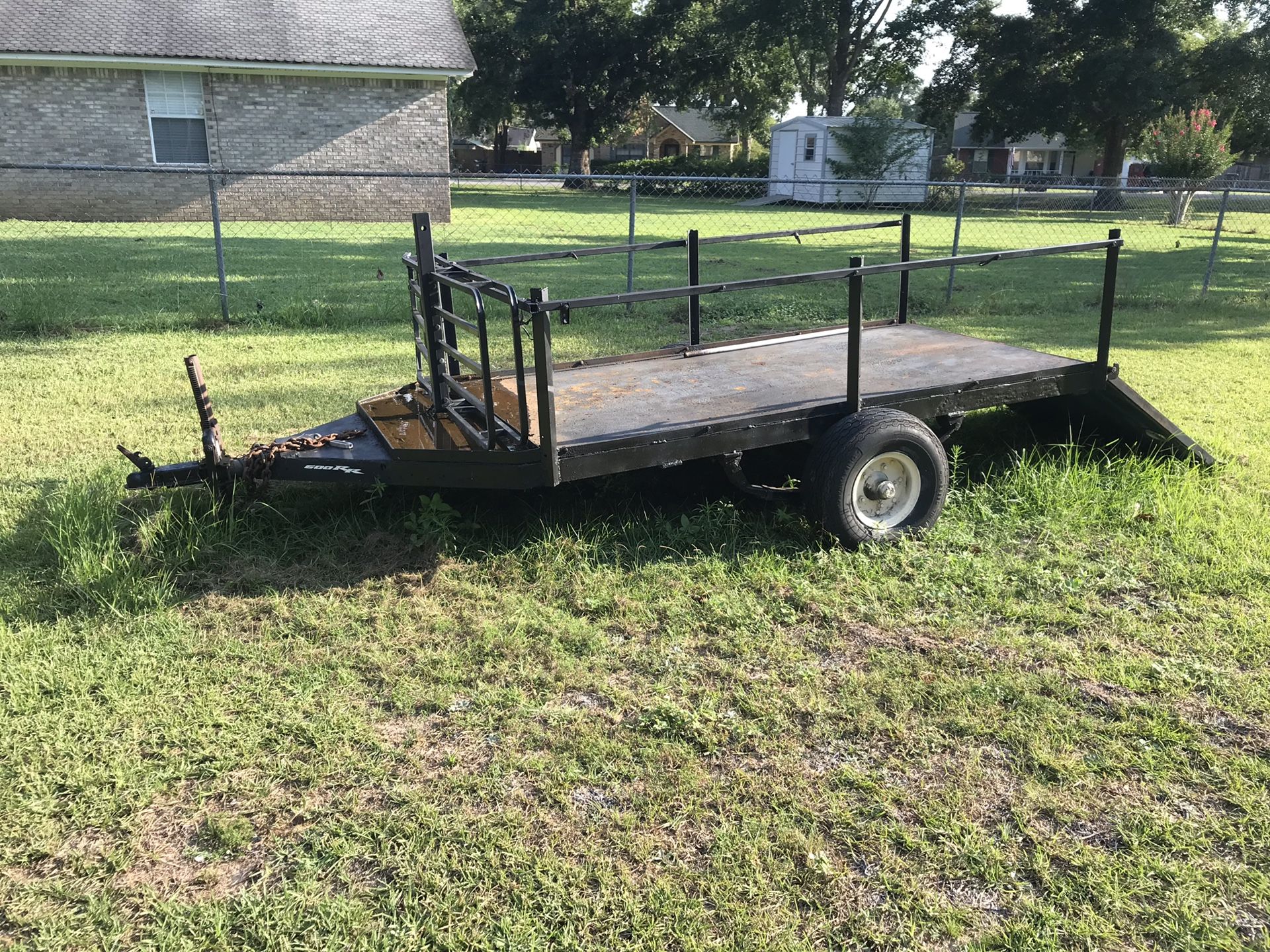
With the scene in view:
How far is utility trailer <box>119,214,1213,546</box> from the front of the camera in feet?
13.6

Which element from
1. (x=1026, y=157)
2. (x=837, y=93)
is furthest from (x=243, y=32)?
(x=1026, y=157)

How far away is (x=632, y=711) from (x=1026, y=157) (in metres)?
70.5

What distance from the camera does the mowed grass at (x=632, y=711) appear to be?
8.26 ft

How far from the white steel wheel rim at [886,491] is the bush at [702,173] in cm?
2781

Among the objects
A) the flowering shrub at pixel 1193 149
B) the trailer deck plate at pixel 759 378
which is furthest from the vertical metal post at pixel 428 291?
the flowering shrub at pixel 1193 149

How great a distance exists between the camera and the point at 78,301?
1009 cm

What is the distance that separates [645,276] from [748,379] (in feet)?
28.6

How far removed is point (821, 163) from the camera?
35.8 m

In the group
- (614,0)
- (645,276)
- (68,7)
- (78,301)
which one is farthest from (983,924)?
(614,0)

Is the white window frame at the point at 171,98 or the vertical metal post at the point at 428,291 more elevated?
the white window frame at the point at 171,98

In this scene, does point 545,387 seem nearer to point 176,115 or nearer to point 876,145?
point 176,115

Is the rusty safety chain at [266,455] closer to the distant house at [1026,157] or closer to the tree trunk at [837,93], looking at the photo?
the tree trunk at [837,93]

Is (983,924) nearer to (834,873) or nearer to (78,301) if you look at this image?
(834,873)

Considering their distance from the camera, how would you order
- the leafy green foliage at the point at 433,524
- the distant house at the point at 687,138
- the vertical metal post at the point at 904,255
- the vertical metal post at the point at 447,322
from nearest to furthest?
the leafy green foliage at the point at 433,524 < the vertical metal post at the point at 447,322 < the vertical metal post at the point at 904,255 < the distant house at the point at 687,138
